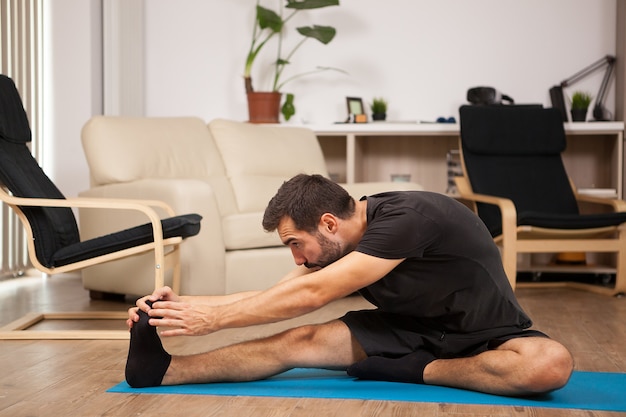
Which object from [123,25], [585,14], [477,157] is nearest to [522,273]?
[477,157]

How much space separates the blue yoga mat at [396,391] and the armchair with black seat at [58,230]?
914mm

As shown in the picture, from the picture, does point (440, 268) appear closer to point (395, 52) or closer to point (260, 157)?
point (260, 157)

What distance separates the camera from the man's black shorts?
2367 millimetres

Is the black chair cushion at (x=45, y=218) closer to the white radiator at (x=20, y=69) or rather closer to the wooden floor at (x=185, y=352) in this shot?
the wooden floor at (x=185, y=352)

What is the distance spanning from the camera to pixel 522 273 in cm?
552

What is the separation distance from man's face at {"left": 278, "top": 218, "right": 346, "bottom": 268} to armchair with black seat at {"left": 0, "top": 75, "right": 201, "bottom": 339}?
112 cm

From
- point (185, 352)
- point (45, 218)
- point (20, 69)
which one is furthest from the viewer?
point (20, 69)

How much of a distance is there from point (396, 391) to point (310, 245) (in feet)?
1.54

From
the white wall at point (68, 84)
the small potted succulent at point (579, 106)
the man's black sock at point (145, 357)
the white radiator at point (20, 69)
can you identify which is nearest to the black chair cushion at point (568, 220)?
the small potted succulent at point (579, 106)

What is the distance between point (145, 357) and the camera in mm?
2385

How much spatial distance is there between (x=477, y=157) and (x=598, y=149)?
1041mm

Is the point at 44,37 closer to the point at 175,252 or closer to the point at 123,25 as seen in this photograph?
the point at 123,25

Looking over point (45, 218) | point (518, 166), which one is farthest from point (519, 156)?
point (45, 218)

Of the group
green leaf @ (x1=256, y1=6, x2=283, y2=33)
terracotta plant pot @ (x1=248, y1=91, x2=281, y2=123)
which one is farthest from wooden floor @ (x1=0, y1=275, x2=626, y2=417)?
green leaf @ (x1=256, y1=6, x2=283, y2=33)
